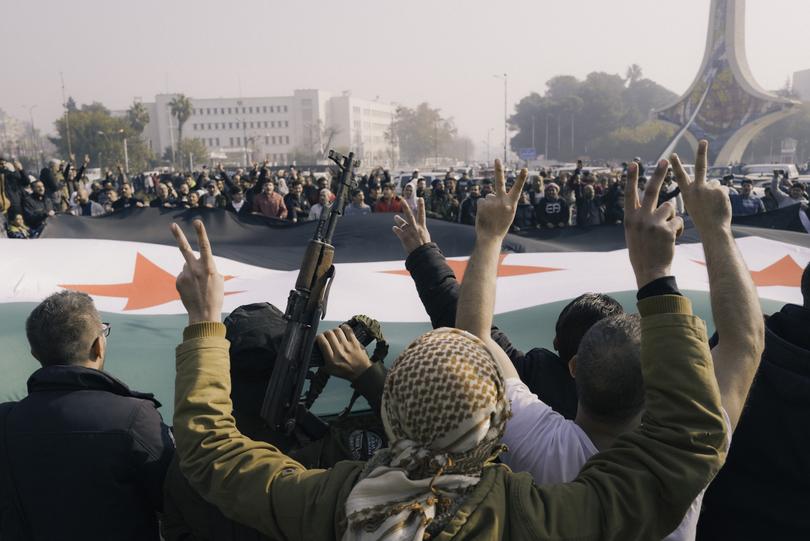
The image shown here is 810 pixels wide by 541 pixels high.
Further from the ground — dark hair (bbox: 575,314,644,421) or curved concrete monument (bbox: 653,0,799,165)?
curved concrete monument (bbox: 653,0,799,165)

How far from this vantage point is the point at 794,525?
5.53 feet

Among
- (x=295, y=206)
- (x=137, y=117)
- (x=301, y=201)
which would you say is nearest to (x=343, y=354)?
(x=295, y=206)

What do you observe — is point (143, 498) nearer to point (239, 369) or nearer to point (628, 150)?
point (239, 369)

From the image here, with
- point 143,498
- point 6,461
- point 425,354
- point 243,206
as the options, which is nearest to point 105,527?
point 143,498

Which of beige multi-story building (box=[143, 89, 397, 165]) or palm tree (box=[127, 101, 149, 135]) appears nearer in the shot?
palm tree (box=[127, 101, 149, 135])

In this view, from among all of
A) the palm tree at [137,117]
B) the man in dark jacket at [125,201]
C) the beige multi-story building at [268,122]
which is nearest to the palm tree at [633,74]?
the beige multi-story building at [268,122]

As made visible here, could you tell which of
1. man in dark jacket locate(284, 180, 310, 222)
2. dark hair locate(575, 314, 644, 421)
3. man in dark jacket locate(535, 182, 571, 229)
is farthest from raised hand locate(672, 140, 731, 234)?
man in dark jacket locate(284, 180, 310, 222)

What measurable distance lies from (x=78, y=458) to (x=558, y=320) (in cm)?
144

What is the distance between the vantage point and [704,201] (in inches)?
58.2

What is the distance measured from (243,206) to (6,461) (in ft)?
27.7

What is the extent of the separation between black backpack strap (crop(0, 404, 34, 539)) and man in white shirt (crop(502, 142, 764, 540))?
4.30 feet

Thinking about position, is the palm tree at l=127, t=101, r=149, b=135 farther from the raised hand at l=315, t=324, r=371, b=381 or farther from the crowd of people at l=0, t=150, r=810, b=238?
the raised hand at l=315, t=324, r=371, b=381

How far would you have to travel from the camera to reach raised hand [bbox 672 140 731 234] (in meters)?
1.46

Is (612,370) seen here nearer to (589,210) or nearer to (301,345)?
(301,345)
